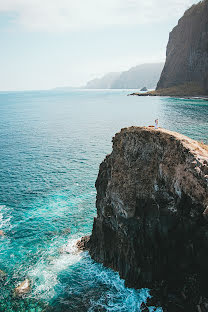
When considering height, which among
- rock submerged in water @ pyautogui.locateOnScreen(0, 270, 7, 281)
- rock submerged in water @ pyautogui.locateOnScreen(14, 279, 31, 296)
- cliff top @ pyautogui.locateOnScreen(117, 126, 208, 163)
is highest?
cliff top @ pyautogui.locateOnScreen(117, 126, 208, 163)

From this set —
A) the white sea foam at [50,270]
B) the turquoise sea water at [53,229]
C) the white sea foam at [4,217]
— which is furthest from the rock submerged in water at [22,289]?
the white sea foam at [4,217]

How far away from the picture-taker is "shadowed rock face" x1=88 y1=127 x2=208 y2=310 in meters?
19.1

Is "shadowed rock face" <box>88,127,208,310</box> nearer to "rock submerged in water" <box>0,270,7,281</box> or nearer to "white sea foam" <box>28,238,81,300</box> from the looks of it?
"white sea foam" <box>28,238,81,300</box>

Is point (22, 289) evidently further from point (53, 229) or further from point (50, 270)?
point (53, 229)

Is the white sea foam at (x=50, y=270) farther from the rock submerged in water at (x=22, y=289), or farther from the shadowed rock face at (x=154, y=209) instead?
the shadowed rock face at (x=154, y=209)

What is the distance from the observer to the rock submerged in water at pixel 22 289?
968 inches

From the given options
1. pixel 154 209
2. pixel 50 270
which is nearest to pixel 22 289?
pixel 50 270

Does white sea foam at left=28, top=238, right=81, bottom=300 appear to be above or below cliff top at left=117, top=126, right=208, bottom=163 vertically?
below

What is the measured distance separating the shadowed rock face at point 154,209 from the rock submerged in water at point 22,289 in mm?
8346

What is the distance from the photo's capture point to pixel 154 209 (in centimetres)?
2278

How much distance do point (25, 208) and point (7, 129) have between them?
69.9m

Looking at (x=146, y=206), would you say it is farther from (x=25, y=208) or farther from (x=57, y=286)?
(x=25, y=208)

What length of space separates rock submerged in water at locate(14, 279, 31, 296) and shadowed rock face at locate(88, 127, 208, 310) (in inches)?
329

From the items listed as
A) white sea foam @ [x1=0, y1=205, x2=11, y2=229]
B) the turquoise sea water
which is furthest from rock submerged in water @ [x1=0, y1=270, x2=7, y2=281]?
white sea foam @ [x1=0, y1=205, x2=11, y2=229]
